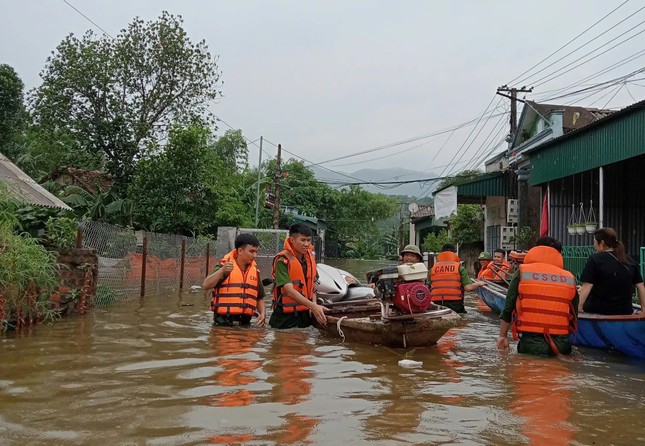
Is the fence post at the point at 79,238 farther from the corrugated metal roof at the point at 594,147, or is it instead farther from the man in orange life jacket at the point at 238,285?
the corrugated metal roof at the point at 594,147

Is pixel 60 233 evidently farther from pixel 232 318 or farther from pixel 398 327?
pixel 398 327

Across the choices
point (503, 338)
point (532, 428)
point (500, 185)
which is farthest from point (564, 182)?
point (532, 428)

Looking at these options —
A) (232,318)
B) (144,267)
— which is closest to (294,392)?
(232,318)

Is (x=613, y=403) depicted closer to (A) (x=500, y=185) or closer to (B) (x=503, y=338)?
(B) (x=503, y=338)

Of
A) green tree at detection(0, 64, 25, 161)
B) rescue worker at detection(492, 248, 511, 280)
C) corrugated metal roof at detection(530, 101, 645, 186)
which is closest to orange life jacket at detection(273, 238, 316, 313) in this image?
rescue worker at detection(492, 248, 511, 280)

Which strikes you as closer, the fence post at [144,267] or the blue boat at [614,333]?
the blue boat at [614,333]

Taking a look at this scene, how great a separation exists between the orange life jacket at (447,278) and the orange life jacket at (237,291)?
3.89 m

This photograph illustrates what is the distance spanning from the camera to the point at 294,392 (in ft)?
16.1

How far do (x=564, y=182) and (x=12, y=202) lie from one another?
1347 cm

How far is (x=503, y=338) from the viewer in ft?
21.7

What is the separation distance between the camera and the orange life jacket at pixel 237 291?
7879 mm

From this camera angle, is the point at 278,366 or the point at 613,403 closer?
the point at 613,403

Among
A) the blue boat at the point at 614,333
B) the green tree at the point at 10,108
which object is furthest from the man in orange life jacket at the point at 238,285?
the green tree at the point at 10,108

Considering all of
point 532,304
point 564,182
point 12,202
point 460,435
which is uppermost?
point 564,182
